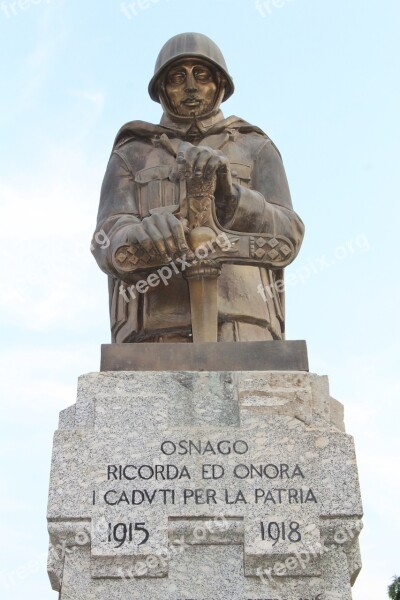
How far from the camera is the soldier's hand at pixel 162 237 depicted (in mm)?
7293

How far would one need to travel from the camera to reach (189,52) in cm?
884

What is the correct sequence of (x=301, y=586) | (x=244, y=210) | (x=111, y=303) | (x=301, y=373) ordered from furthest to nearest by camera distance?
(x=111, y=303) < (x=244, y=210) < (x=301, y=373) < (x=301, y=586)

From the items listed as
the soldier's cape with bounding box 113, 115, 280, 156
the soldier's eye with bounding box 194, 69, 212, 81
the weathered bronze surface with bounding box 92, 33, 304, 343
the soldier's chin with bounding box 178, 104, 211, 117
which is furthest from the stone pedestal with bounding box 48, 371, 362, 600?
the soldier's eye with bounding box 194, 69, 212, 81

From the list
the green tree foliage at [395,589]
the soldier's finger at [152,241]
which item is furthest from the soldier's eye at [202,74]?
the green tree foliage at [395,589]

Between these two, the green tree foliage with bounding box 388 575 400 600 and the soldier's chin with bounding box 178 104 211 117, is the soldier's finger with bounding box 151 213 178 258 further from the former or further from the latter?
the green tree foliage with bounding box 388 575 400 600

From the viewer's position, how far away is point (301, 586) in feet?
19.7

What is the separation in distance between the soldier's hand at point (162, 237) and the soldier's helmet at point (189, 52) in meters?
2.13

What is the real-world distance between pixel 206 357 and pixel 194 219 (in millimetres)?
1224

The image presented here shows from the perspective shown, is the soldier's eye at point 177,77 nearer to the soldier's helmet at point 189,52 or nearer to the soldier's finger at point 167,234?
the soldier's helmet at point 189,52

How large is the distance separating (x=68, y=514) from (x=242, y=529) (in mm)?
1147

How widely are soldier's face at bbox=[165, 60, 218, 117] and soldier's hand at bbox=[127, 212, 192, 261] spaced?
194 centimetres

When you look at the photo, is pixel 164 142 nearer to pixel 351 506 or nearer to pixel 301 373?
pixel 301 373

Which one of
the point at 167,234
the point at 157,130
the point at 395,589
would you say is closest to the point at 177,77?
the point at 157,130

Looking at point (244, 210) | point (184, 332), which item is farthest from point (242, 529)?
point (244, 210)
